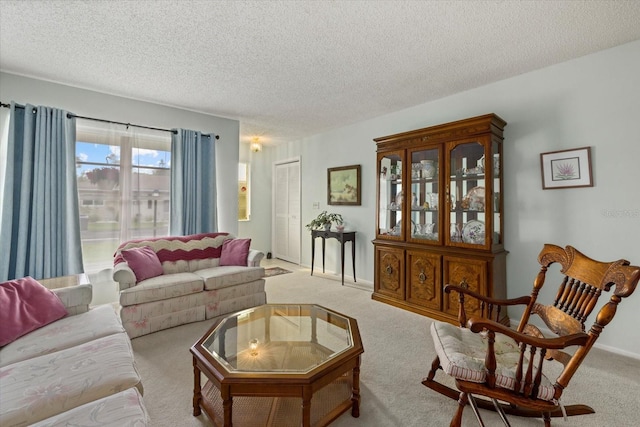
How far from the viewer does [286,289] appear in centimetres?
416

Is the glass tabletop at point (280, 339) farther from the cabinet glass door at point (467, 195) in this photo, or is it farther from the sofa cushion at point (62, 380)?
the cabinet glass door at point (467, 195)

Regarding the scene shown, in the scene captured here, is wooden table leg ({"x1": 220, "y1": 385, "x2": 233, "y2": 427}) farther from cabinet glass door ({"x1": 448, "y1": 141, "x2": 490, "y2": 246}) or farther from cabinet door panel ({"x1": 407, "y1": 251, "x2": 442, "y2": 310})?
cabinet glass door ({"x1": 448, "y1": 141, "x2": 490, "y2": 246})

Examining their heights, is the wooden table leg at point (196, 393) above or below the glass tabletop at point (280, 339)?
below

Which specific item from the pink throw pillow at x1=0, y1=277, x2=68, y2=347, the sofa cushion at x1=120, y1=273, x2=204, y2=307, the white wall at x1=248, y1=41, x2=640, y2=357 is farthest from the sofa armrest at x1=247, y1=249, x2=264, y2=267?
the white wall at x1=248, y1=41, x2=640, y2=357

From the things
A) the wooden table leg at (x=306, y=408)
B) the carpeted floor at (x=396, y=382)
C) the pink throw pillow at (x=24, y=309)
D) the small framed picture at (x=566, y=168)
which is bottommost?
the carpeted floor at (x=396, y=382)

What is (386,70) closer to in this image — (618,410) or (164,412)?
(618,410)

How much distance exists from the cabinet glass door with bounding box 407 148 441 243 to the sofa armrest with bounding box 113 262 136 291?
304cm

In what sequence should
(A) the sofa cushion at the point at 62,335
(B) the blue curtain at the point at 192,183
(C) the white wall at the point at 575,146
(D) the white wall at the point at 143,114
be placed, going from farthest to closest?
(B) the blue curtain at the point at 192,183
(D) the white wall at the point at 143,114
(C) the white wall at the point at 575,146
(A) the sofa cushion at the point at 62,335

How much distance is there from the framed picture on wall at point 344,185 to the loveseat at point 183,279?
1.85 meters

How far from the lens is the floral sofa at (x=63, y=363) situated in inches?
45.8

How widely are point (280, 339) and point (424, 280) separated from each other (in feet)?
6.34

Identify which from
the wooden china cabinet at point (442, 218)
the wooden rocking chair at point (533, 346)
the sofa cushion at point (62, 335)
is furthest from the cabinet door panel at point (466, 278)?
the sofa cushion at point (62, 335)

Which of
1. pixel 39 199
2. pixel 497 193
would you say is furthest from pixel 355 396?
pixel 39 199

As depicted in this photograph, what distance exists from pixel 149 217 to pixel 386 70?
135 inches
